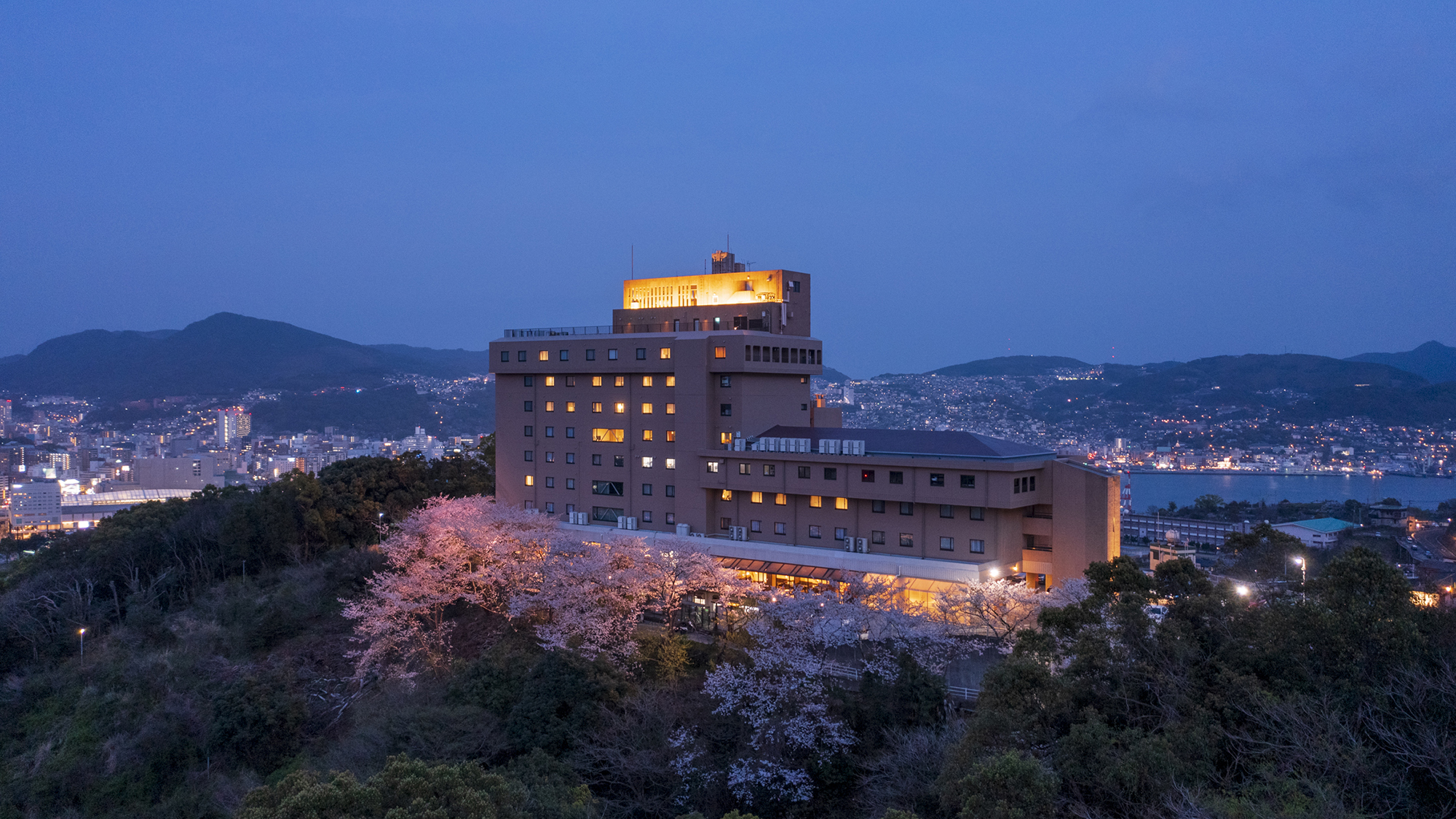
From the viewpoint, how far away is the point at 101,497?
109500mm

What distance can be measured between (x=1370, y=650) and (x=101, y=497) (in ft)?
434

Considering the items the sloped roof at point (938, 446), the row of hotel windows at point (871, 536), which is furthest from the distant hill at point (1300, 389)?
the row of hotel windows at point (871, 536)

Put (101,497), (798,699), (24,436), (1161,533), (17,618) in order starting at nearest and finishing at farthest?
(798,699), (17,618), (1161,533), (101,497), (24,436)

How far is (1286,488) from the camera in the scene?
9831 cm

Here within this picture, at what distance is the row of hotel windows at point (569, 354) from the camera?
39.3m

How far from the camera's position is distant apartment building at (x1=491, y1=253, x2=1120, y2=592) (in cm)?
3186

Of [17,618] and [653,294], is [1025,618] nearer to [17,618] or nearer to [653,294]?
[653,294]

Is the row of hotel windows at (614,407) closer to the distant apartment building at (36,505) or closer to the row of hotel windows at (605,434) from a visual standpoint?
the row of hotel windows at (605,434)

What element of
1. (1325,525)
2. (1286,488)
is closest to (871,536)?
(1325,525)

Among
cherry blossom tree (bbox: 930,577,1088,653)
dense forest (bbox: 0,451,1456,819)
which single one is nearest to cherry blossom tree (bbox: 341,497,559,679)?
dense forest (bbox: 0,451,1456,819)

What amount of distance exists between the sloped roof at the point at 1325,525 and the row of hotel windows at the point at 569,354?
167 ft

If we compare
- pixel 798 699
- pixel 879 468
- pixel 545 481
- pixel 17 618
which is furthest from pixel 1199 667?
pixel 17 618

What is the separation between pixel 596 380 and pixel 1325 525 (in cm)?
5451

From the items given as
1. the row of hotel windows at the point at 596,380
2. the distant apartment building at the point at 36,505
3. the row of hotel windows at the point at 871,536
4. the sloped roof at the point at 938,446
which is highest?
the row of hotel windows at the point at 596,380
